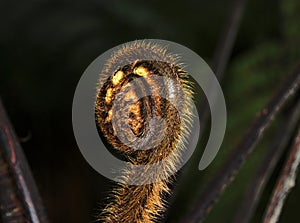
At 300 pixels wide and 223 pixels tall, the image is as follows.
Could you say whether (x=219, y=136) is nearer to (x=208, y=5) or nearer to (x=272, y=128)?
(x=272, y=128)

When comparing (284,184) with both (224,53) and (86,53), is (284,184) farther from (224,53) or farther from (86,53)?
(86,53)

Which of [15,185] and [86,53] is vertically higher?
[86,53]

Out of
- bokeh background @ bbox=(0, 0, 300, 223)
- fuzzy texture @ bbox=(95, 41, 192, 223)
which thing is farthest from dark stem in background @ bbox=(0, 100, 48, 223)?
bokeh background @ bbox=(0, 0, 300, 223)

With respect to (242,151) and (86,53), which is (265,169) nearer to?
(242,151)

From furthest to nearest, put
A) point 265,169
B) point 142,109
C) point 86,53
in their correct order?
point 86,53
point 265,169
point 142,109

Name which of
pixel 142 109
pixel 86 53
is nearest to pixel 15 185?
pixel 142 109

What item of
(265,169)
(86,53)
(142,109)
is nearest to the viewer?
(142,109)

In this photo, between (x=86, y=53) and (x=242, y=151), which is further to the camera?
(x=86, y=53)

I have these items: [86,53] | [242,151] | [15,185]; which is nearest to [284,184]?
[242,151]
